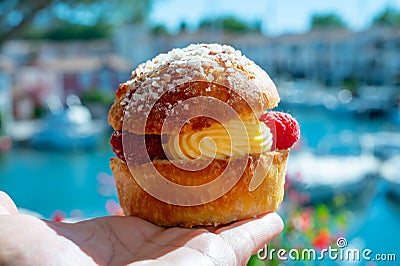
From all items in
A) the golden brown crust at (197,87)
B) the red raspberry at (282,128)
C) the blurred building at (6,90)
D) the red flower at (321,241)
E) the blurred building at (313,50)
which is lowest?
the red flower at (321,241)

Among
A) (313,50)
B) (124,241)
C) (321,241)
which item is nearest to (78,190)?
(321,241)

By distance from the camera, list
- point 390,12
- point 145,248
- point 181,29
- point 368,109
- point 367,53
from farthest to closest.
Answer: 1. point 390,12
2. point 367,53
3. point 181,29
4. point 368,109
5. point 145,248

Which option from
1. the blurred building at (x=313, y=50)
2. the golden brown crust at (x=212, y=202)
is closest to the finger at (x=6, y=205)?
the golden brown crust at (x=212, y=202)

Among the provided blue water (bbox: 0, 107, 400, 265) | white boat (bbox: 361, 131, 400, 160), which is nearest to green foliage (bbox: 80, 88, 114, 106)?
blue water (bbox: 0, 107, 400, 265)

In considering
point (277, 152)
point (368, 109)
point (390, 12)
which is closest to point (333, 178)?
point (277, 152)

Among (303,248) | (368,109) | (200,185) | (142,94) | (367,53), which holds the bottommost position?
(303,248)

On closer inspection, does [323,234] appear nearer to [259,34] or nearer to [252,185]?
[252,185]

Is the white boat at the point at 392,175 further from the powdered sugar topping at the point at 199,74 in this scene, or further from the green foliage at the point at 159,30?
the green foliage at the point at 159,30
